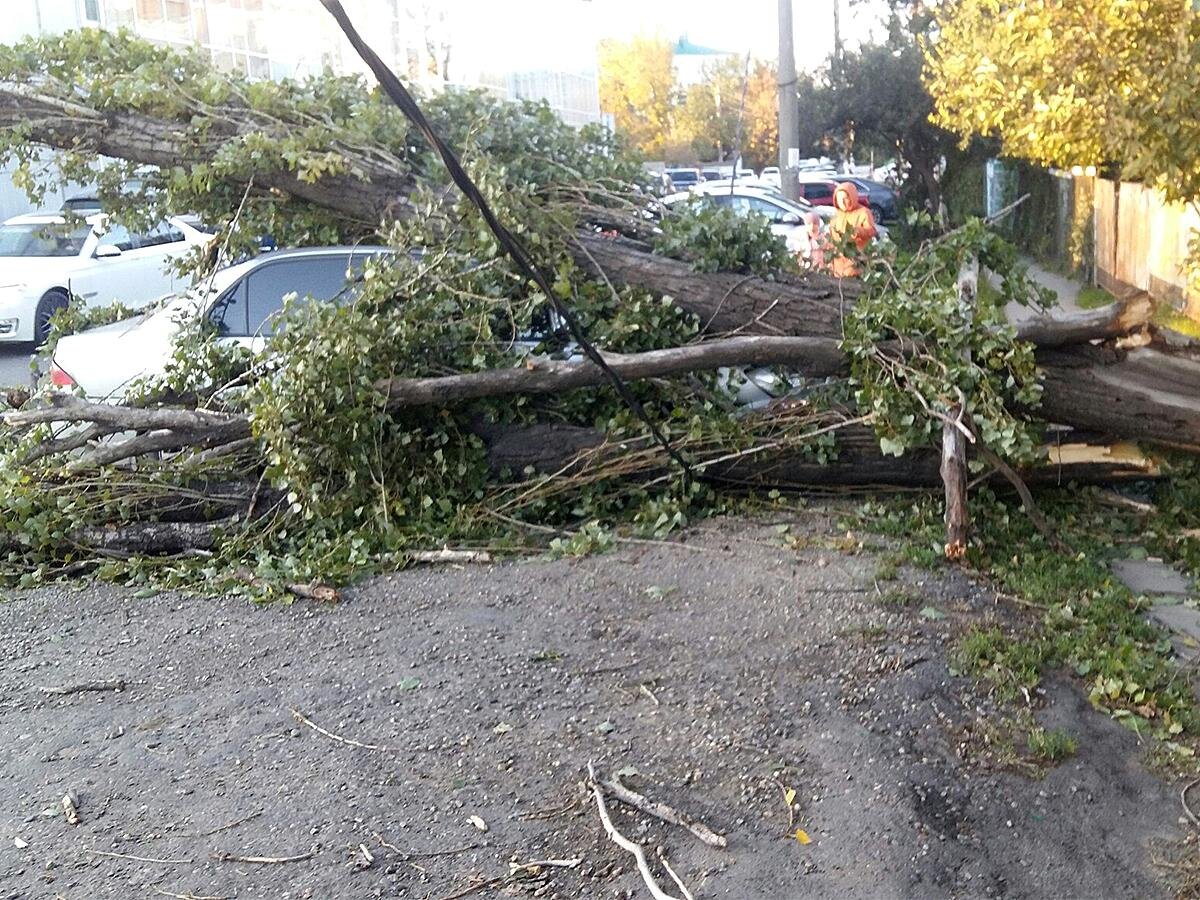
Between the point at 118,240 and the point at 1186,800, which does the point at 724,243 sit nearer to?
the point at 1186,800

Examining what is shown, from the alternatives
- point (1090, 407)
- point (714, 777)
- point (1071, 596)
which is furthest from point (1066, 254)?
point (714, 777)

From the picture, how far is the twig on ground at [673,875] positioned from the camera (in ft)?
12.0

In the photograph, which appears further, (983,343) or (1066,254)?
(1066,254)

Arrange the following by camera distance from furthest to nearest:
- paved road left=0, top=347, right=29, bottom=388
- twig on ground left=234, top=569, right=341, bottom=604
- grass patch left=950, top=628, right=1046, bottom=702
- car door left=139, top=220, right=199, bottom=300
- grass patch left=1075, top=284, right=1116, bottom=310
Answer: grass patch left=1075, top=284, right=1116, bottom=310 → car door left=139, top=220, right=199, bottom=300 → paved road left=0, top=347, right=29, bottom=388 → twig on ground left=234, top=569, right=341, bottom=604 → grass patch left=950, top=628, right=1046, bottom=702

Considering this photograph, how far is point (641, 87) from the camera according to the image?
206ft

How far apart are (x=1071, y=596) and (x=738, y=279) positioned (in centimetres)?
270

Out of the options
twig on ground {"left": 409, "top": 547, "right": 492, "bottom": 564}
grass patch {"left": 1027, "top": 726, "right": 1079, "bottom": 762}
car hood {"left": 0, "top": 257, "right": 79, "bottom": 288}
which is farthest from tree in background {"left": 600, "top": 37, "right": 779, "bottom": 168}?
grass patch {"left": 1027, "top": 726, "right": 1079, "bottom": 762}

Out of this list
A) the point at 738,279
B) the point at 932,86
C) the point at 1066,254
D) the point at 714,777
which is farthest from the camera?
the point at 1066,254

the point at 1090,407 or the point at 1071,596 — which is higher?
the point at 1090,407

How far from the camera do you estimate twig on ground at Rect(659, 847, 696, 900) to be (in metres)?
3.66

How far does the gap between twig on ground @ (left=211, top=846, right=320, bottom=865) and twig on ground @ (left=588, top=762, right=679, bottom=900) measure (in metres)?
0.85

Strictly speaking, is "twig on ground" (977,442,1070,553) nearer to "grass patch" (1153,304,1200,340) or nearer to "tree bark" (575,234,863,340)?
"tree bark" (575,234,863,340)

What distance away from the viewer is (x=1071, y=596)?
5.98m

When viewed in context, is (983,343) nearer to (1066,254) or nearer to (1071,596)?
(1071,596)
